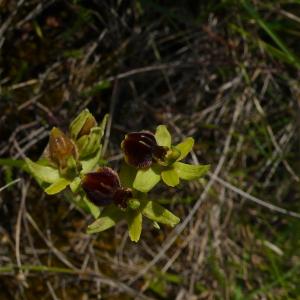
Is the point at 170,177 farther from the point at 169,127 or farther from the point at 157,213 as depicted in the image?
the point at 169,127

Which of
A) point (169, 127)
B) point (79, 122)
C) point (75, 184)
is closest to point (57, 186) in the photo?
point (75, 184)

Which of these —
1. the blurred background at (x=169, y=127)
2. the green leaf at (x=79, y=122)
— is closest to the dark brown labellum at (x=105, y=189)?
the green leaf at (x=79, y=122)

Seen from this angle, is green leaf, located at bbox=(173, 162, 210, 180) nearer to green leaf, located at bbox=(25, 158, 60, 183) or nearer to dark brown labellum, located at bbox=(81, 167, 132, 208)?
dark brown labellum, located at bbox=(81, 167, 132, 208)

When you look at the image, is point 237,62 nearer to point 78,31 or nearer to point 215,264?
point 78,31

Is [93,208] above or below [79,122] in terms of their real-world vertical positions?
below

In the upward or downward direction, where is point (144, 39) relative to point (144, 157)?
downward

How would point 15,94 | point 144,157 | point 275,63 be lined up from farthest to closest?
point 275,63 → point 15,94 → point 144,157

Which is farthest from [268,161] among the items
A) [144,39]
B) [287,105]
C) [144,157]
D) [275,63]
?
[144,157]
